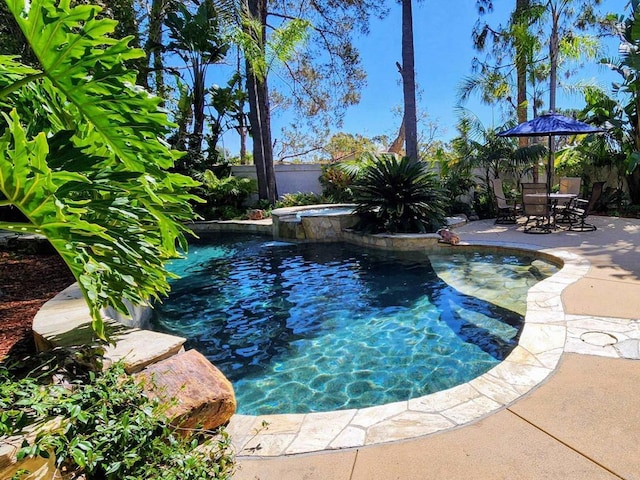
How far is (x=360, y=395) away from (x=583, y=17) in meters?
22.3

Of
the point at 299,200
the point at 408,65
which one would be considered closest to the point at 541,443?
the point at 408,65

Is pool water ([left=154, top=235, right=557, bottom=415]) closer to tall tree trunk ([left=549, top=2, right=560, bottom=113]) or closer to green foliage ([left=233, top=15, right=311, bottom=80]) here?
green foliage ([left=233, top=15, right=311, bottom=80])

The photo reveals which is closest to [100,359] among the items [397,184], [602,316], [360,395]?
[360,395]

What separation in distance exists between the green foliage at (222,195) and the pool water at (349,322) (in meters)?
5.84

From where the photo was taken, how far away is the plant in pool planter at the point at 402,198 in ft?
28.8

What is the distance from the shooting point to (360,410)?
2605mm

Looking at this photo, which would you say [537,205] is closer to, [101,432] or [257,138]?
[101,432]

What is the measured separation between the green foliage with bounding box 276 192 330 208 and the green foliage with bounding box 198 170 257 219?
4.62 feet

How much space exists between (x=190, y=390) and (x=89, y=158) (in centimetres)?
144

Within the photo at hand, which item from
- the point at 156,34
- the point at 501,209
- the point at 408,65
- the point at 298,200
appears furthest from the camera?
the point at 156,34

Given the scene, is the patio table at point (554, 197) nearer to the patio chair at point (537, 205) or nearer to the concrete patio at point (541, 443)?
the patio chair at point (537, 205)

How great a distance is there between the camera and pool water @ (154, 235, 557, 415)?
3.38 m

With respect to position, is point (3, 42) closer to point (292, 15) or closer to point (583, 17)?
point (292, 15)

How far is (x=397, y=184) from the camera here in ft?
29.4
